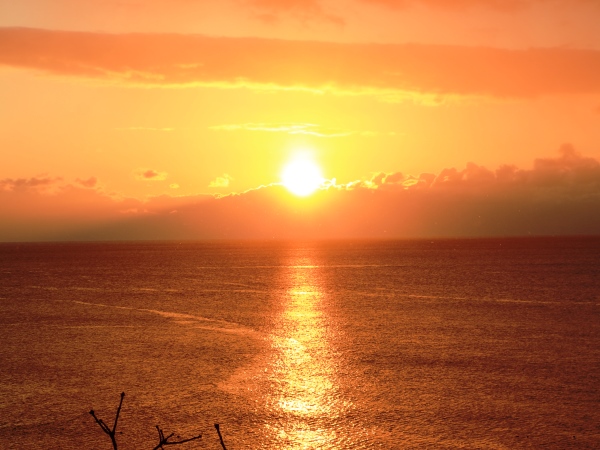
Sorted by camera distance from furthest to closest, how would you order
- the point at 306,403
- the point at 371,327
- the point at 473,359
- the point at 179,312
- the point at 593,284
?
1. the point at 593,284
2. the point at 179,312
3. the point at 371,327
4. the point at 473,359
5. the point at 306,403

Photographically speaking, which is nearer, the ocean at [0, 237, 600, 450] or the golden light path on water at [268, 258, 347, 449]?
the golden light path on water at [268, 258, 347, 449]

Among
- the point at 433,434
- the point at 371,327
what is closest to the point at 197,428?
the point at 433,434

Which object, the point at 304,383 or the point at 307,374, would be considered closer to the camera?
the point at 304,383

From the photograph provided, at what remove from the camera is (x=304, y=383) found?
35406 millimetres

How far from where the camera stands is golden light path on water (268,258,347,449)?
27.2 metres

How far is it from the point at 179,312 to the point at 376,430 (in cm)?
4346

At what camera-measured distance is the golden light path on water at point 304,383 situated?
2723 centimetres

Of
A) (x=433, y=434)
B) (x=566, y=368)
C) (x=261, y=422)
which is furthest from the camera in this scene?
(x=566, y=368)

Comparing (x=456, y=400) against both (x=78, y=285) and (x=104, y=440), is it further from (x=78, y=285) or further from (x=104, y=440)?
(x=78, y=285)

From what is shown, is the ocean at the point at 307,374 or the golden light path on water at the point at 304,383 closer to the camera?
the golden light path on water at the point at 304,383

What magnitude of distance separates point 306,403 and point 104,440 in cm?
911

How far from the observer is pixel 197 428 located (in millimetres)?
27688

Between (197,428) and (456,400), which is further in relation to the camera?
(456,400)

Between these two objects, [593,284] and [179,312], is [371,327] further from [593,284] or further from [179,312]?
[593,284]
